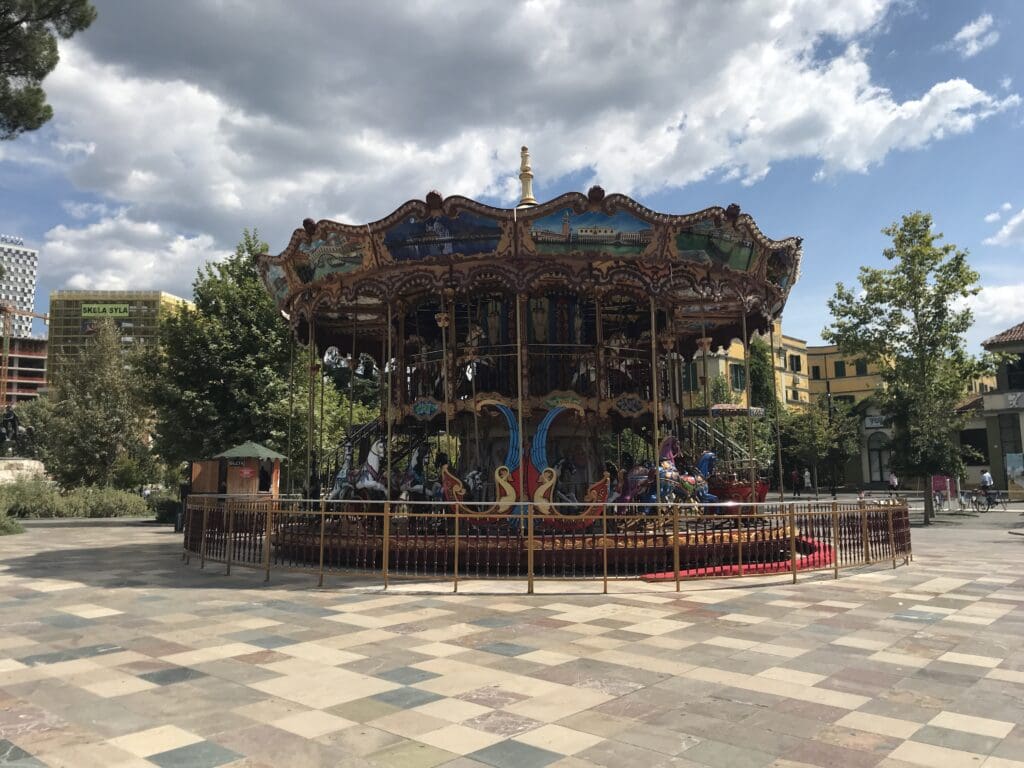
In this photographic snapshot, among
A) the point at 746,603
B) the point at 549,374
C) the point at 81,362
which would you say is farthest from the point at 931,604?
the point at 81,362

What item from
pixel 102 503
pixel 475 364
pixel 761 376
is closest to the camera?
pixel 475 364

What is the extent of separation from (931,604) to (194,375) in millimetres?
24171

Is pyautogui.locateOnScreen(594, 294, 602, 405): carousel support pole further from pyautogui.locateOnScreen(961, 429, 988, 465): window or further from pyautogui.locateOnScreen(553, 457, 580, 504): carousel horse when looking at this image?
pyautogui.locateOnScreen(961, 429, 988, 465): window

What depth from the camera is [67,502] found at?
33438 mm

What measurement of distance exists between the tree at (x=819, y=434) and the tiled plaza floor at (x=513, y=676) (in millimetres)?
38816

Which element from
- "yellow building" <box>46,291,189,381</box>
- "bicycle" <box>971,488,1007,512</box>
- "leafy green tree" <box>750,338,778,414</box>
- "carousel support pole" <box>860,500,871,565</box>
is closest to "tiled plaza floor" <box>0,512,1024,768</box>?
"carousel support pole" <box>860,500,871,565</box>

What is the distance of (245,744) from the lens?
4.43 meters

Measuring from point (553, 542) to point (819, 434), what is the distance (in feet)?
134

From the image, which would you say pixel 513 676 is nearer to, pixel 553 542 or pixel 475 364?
pixel 553 542

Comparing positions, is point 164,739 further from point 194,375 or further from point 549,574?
point 194,375

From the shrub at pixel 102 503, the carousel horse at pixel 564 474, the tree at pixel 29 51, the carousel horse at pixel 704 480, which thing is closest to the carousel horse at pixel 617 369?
the carousel horse at pixel 564 474

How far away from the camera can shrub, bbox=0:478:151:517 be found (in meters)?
32.9

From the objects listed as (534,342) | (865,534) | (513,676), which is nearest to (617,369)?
(534,342)

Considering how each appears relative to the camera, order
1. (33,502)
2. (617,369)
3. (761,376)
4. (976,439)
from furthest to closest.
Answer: (761,376)
(976,439)
(33,502)
(617,369)
